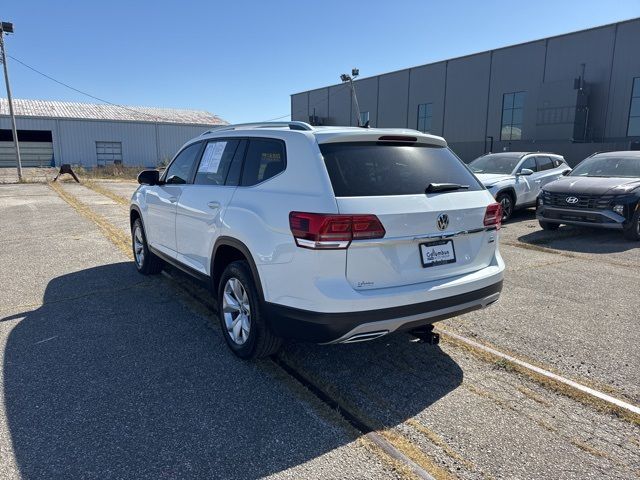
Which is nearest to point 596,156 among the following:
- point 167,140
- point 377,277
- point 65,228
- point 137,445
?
point 377,277

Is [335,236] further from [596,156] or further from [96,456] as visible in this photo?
[596,156]

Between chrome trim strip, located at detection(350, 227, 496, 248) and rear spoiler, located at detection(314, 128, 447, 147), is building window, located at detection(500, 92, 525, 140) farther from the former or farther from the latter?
chrome trim strip, located at detection(350, 227, 496, 248)

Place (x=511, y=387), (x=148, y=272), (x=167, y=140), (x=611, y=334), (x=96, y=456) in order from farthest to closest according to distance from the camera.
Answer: (x=167, y=140), (x=148, y=272), (x=611, y=334), (x=511, y=387), (x=96, y=456)

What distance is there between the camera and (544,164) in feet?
41.3

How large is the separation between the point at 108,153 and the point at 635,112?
3905cm

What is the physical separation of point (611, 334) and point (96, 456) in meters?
4.36

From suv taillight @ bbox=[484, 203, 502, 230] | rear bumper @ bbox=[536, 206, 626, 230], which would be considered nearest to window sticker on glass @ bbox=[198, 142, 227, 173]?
suv taillight @ bbox=[484, 203, 502, 230]

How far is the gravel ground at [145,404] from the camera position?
8.36ft

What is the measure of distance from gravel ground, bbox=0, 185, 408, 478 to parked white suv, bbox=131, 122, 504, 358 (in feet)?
1.54

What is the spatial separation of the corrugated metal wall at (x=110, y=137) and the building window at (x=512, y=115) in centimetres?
2838

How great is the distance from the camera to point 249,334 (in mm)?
3580

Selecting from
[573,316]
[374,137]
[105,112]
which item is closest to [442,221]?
[374,137]

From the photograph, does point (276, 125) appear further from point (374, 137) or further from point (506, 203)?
point (506, 203)

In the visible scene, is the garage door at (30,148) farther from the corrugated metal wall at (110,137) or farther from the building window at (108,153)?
the building window at (108,153)
